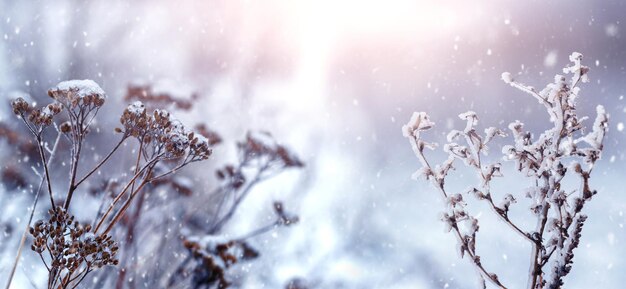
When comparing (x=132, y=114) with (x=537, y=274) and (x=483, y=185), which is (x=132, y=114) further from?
(x=537, y=274)

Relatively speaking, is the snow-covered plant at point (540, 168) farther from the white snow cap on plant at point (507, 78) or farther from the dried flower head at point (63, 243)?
the dried flower head at point (63, 243)

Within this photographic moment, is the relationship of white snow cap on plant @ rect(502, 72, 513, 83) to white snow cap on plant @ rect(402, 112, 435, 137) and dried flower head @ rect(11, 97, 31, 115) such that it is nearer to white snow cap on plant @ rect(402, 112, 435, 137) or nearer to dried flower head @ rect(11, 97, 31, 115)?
white snow cap on plant @ rect(402, 112, 435, 137)

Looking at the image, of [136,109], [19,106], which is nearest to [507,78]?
[136,109]

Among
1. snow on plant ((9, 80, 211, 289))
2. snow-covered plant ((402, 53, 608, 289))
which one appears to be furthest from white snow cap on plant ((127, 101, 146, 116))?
snow-covered plant ((402, 53, 608, 289))

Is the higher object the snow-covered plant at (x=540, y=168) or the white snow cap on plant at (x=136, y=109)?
the white snow cap on plant at (x=136, y=109)

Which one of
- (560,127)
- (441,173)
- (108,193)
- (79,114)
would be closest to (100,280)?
(108,193)

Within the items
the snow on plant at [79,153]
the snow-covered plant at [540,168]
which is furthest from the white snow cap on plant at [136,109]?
the snow-covered plant at [540,168]
